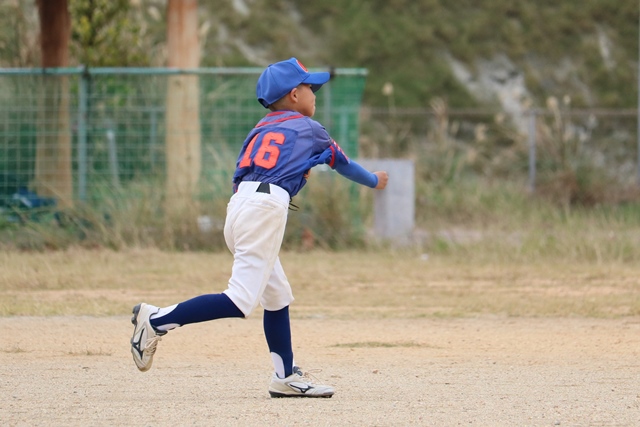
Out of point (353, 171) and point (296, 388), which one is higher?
point (353, 171)

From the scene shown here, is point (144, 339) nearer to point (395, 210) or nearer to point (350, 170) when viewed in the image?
point (350, 170)

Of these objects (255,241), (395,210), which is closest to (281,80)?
(255,241)

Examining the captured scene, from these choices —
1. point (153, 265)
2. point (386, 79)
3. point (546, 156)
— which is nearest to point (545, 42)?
point (386, 79)

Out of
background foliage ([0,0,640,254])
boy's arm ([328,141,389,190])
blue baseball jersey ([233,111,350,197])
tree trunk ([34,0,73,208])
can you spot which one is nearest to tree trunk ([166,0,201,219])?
background foliage ([0,0,640,254])

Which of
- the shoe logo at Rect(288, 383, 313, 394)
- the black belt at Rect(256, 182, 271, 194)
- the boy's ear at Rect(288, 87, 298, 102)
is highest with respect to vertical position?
the boy's ear at Rect(288, 87, 298, 102)

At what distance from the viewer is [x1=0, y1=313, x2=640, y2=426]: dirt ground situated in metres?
5.39

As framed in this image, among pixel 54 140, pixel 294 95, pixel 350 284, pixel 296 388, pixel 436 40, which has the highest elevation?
A: pixel 436 40

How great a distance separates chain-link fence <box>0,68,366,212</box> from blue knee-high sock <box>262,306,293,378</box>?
7.40 meters

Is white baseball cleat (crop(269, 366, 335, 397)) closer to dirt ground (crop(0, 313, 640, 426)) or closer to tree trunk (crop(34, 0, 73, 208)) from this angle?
dirt ground (crop(0, 313, 640, 426))

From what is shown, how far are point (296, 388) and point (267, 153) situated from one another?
Result: 1228mm

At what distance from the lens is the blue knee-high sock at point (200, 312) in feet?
18.6

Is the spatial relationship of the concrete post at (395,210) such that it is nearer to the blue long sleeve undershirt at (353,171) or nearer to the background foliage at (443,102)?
the background foliage at (443,102)

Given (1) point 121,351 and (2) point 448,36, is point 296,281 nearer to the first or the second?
(1) point 121,351

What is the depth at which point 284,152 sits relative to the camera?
5.75m
